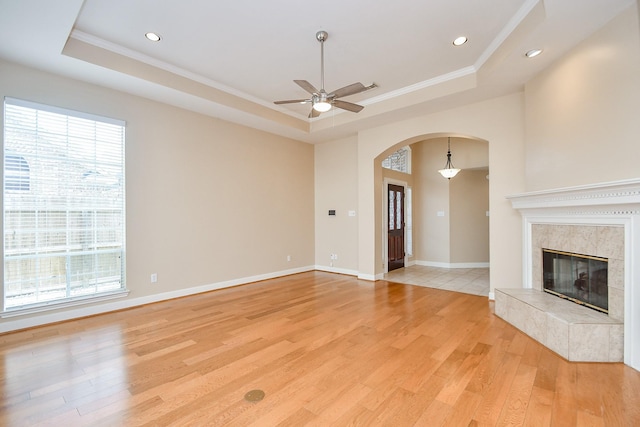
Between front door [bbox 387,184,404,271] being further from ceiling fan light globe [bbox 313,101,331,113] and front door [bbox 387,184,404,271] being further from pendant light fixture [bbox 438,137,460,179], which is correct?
ceiling fan light globe [bbox 313,101,331,113]

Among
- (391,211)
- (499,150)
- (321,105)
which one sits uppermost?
(321,105)

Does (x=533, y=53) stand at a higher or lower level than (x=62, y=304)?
higher

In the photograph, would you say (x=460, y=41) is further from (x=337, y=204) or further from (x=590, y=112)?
(x=337, y=204)

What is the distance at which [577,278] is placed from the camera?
10.6ft

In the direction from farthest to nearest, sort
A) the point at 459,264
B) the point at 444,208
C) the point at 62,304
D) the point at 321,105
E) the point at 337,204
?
the point at 444,208
the point at 459,264
the point at 337,204
the point at 62,304
the point at 321,105


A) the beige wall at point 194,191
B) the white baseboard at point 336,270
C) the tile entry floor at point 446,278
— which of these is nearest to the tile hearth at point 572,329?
the tile entry floor at point 446,278

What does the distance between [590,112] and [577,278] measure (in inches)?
69.6

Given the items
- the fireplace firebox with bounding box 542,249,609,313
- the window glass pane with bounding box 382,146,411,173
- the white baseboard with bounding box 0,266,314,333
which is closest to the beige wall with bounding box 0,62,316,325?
the white baseboard with bounding box 0,266,314,333

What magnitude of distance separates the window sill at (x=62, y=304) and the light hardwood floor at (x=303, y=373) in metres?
0.23

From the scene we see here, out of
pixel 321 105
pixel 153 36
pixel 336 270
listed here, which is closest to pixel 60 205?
pixel 153 36

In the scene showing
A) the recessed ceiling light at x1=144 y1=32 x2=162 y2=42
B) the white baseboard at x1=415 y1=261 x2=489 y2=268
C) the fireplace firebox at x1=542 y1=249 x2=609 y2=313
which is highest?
the recessed ceiling light at x1=144 y1=32 x2=162 y2=42

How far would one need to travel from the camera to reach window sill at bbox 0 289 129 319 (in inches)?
134

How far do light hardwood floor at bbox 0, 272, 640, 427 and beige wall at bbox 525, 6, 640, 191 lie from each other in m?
1.84

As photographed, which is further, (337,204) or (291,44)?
(337,204)
